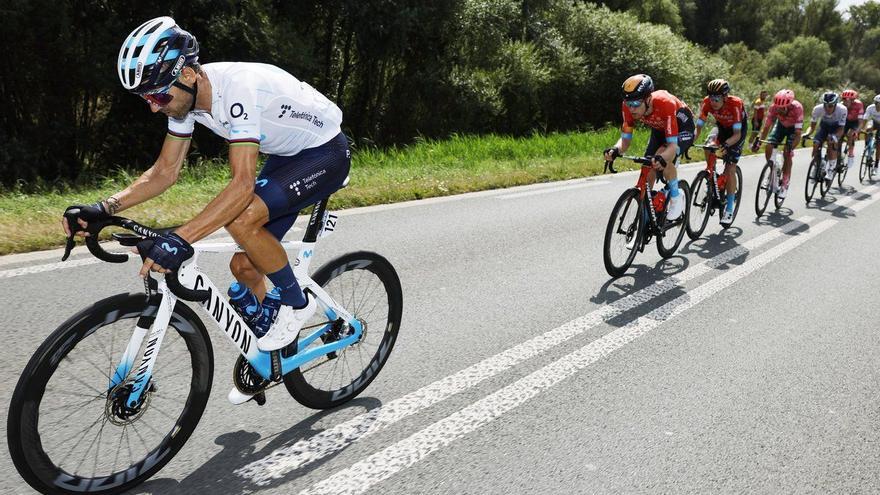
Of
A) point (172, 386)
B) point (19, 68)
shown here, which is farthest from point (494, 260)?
point (19, 68)

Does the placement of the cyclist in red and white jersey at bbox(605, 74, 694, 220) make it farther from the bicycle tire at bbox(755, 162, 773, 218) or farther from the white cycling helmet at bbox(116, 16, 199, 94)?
the white cycling helmet at bbox(116, 16, 199, 94)

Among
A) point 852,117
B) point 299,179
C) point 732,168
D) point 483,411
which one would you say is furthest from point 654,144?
point 852,117

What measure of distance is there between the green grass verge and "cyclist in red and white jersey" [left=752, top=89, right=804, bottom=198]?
366 centimetres

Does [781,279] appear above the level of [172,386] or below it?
below

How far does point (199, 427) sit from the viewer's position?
126 inches

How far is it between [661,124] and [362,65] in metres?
18.5

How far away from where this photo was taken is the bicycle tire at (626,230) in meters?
6.00

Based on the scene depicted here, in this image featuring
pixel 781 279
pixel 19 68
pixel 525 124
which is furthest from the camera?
pixel 525 124

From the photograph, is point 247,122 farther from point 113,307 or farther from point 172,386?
point 172,386

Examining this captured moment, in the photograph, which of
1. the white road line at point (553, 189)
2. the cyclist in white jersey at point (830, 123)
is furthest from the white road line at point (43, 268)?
the cyclist in white jersey at point (830, 123)

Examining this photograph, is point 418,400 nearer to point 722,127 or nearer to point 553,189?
point 722,127

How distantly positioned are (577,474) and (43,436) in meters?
2.24

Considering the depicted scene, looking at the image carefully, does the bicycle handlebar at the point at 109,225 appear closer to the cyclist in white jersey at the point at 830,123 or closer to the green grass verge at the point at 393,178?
the green grass verge at the point at 393,178

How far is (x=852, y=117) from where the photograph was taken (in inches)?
549
